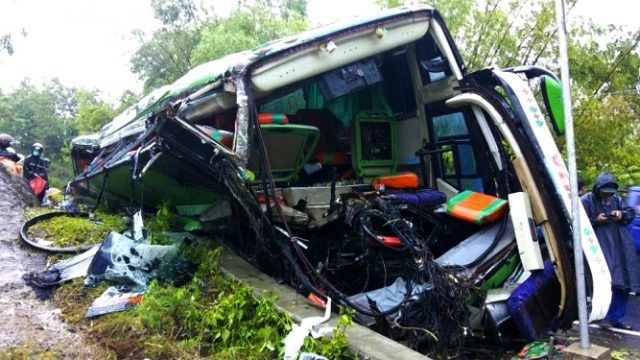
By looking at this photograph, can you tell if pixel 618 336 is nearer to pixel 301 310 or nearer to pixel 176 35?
pixel 301 310

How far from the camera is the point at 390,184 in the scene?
5945 mm

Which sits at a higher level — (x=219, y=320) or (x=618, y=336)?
(x=219, y=320)

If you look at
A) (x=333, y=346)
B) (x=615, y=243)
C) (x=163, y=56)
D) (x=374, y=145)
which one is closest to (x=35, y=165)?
(x=374, y=145)

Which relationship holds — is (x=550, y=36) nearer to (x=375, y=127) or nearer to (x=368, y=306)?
(x=375, y=127)

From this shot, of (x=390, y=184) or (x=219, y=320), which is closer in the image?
(x=219, y=320)

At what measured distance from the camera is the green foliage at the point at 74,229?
6031mm

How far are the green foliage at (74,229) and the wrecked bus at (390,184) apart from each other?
22.7 inches

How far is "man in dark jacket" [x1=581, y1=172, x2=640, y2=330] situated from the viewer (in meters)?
5.02

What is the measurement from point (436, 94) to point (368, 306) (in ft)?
10.3

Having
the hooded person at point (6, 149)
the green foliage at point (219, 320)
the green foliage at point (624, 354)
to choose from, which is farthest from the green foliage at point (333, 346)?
the hooded person at point (6, 149)

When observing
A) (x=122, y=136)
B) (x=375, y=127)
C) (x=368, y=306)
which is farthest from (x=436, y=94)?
(x=122, y=136)

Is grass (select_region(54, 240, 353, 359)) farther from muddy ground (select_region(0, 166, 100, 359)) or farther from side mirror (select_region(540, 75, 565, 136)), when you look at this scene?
side mirror (select_region(540, 75, 565, 136))

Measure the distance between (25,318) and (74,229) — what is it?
2325mm

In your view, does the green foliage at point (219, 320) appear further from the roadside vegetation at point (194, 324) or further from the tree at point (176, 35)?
the tree at point (176, 35)
